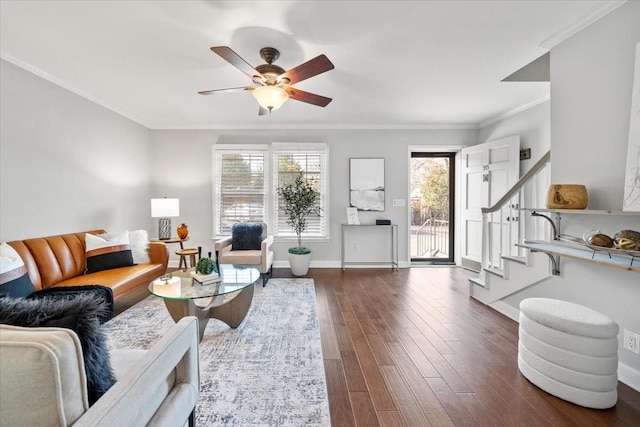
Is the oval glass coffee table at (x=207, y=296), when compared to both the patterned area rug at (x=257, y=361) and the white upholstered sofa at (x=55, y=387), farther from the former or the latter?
the white upholstered sofa at (x=55, y=387)

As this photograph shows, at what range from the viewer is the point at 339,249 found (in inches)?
203

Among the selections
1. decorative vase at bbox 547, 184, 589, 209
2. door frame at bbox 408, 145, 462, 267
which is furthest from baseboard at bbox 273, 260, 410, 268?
decorative vase at bbox 547, 184, 589, 209

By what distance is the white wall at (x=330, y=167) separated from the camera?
5.08 m

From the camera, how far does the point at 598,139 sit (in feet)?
6.80

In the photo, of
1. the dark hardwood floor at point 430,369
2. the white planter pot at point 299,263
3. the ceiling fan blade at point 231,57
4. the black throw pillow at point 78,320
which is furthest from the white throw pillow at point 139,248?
the black throw pillow at point 78,320

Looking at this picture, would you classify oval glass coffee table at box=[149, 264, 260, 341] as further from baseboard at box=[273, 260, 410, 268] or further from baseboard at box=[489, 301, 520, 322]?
baseboard at box=[489, 301, 520, 322]

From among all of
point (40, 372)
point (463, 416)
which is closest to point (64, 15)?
point (40, 372)

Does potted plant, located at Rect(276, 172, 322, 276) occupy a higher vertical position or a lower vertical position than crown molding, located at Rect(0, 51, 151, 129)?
lower

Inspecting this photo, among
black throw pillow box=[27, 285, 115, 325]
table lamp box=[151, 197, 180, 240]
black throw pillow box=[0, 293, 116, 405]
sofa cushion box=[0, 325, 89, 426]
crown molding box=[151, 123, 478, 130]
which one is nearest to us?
sofa cushion box=[0, 325, 89, 426]

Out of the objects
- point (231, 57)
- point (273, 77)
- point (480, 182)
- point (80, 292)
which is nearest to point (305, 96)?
point (273, 77)

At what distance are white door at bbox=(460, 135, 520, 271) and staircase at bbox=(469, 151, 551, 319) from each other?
0.99ft

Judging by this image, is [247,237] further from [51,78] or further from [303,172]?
[51,78]

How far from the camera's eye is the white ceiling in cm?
206

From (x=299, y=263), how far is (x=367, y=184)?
1888 millimetres
